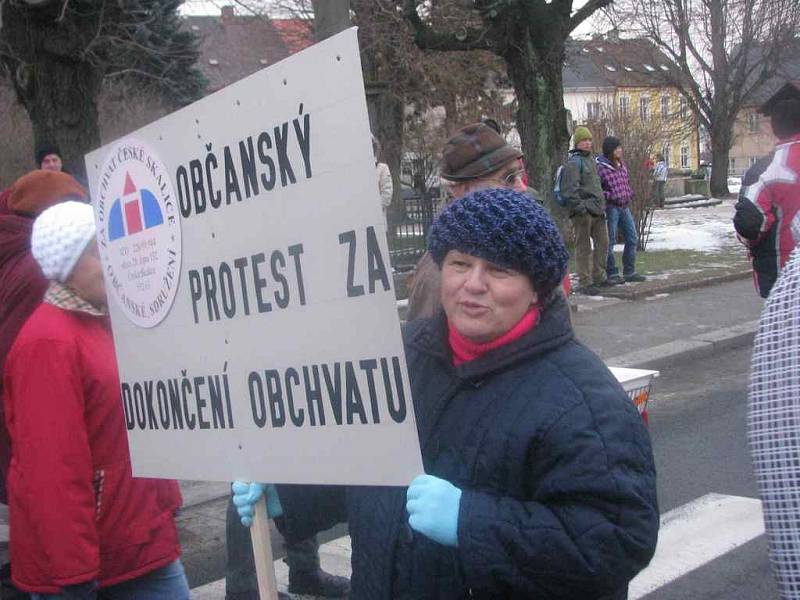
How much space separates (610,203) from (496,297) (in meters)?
11.1

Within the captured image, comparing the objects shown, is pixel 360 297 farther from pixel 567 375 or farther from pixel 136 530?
pixel 136 530

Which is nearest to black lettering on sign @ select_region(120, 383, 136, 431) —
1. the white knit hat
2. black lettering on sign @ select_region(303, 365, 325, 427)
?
the white knit hat

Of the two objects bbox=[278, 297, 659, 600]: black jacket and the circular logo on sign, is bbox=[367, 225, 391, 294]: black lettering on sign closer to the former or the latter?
bbox=[278, 297, 659, 600]: black jacket

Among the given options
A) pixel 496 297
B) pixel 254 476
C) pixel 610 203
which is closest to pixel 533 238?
pixel 496 297

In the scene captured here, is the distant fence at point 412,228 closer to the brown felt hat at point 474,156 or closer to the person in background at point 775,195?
the person in background at point 775,195

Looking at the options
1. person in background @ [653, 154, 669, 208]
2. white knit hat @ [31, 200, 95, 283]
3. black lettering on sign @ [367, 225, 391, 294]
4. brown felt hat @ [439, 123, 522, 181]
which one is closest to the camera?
black lettering on sign @ [367, 225, 391, 294]

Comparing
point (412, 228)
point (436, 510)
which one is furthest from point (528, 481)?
point (412, 228)

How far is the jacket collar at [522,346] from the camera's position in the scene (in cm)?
196

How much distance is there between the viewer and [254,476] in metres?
2.31

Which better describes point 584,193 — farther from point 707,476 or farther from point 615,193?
point 707,476

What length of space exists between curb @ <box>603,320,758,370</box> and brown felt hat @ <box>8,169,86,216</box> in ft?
19.7

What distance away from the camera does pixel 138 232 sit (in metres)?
2.60


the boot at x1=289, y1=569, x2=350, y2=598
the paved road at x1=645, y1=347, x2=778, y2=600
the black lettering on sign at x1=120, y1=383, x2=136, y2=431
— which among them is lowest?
the paved road at x1=645, y1=347, x2=778, y2=600

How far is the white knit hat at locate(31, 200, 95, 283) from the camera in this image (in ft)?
9.27
